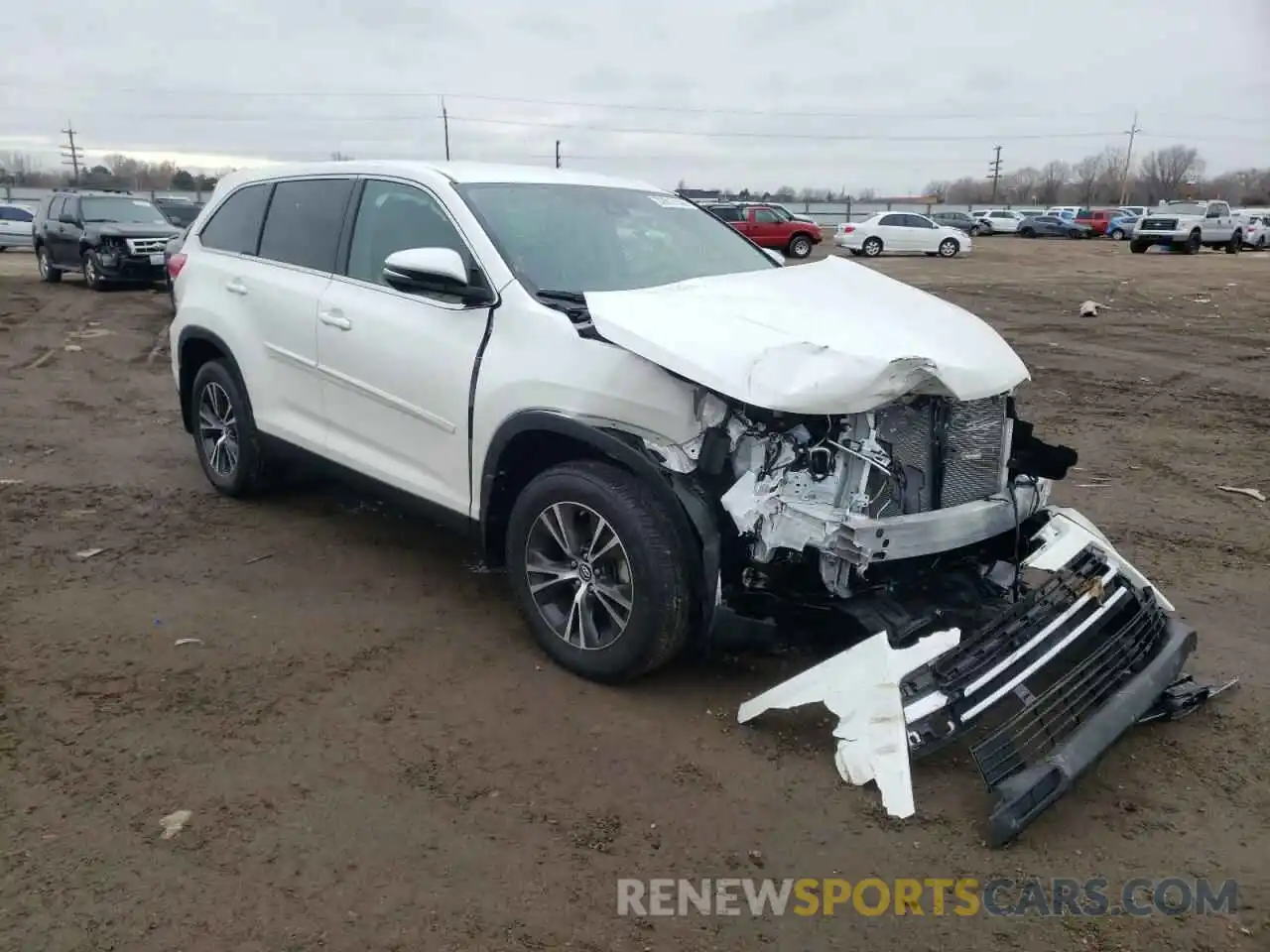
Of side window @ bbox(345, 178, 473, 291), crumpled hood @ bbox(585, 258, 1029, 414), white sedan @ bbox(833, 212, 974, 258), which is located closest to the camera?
crumpled hood @ bbox(585, 258, 1029, 414)

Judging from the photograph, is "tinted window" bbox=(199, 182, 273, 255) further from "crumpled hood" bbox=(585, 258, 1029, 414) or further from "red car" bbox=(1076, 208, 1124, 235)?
"red car" bbox=(1076, 208, 1124, 235)

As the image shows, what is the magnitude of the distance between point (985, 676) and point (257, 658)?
9.09ft

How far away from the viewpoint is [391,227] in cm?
454

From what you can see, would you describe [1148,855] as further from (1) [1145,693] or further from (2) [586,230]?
(2) [586,230]

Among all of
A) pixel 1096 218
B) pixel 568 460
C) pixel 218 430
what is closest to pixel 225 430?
pixel 218 430

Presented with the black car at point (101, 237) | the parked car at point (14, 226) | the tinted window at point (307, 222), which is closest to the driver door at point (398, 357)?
the tinted window at point (307, 222)

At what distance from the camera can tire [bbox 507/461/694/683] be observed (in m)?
3.43

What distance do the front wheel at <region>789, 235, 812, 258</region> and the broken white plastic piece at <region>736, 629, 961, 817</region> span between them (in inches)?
1122

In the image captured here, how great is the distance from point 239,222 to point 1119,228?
47.1m

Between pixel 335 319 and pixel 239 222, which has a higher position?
pixel 239 222

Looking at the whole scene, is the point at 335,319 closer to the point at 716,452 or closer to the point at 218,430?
the point at 218,430

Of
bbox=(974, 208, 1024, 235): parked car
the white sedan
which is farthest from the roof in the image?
bbox=(974, 208, 1024, 235): parked car

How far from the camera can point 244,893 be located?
8.70ft

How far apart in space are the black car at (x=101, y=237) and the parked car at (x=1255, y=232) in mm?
34700
